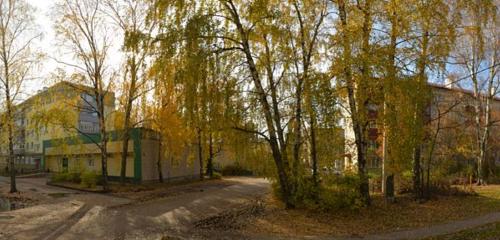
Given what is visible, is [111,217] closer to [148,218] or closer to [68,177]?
[148,218]


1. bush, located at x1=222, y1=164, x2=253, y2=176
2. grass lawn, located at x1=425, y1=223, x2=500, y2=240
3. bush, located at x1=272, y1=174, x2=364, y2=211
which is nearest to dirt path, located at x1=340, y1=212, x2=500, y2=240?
grass lawn, located at x1=425, y1=223, x2=500, y2=240

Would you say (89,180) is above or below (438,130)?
below

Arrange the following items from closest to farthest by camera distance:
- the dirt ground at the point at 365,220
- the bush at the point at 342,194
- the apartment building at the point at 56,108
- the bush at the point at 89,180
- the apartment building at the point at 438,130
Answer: the dirt ground at the point at 365,220
the bush at the point at 342,194
the apartment building at the point at 438,130
the apartment building at the point at 56,108
the bush at the point at 89,180

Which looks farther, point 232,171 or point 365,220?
point 232,171

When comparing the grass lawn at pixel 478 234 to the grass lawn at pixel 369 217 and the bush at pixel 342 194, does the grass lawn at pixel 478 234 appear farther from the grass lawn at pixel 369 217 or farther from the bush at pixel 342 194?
the bush at pixel 342 194

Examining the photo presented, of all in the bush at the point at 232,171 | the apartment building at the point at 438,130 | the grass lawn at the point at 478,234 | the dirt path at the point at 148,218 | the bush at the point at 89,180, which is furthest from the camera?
the bush at the point at 232,171

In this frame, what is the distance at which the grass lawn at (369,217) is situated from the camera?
12.1 meters

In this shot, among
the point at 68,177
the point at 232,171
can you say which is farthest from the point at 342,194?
the point at 232,171

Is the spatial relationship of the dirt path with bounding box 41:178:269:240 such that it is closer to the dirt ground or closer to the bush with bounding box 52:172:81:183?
the dirt ground

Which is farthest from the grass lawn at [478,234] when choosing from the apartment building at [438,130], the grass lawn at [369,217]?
the apartment building at [438,130]

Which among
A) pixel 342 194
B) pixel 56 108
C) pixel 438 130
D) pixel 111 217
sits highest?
pixel 56 108

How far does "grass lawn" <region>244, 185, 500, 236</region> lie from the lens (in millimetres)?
12125

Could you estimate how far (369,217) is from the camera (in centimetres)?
1378

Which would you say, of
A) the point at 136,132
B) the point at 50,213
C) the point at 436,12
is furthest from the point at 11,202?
the point at 436,12
